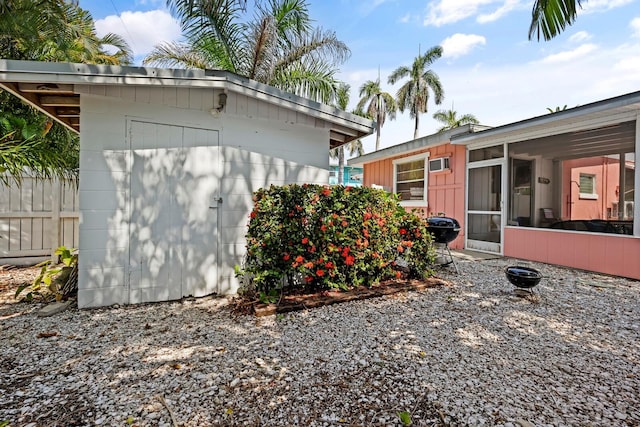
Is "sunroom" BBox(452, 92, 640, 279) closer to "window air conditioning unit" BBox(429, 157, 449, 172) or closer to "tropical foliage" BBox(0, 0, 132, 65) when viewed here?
"window air conditioning unit" BBox(429, 157, 449, 172)

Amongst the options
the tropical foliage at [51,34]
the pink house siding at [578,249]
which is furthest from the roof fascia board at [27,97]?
the pink house siding at [578,249]

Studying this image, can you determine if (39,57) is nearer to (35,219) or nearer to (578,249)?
(35,219)

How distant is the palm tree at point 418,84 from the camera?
20.6 m

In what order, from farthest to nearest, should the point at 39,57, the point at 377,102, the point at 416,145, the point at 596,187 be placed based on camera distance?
the point at 377,102 < the point at 416,145 < the point at 39,57 < the point at 596,187

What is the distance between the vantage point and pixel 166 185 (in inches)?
142

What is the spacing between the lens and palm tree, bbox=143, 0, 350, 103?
7766mm

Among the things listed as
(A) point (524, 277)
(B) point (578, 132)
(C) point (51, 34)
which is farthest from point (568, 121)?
(C) point (51, 34)

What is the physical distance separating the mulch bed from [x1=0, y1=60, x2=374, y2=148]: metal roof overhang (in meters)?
2.41

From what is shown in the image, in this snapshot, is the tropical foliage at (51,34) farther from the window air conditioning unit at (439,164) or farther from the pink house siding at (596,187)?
the pink house siding at (596,187)

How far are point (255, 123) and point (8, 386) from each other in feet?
10.8

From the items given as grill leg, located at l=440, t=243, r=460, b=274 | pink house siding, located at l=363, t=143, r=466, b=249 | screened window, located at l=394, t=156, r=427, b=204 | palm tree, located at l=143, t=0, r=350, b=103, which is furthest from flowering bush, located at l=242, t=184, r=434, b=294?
palm tree, located at l=143, t=0, r=350, b=103

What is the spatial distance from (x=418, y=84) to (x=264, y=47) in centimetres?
1605

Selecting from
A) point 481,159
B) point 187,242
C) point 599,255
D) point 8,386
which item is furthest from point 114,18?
point 599,255

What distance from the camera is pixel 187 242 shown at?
3.71 meters
